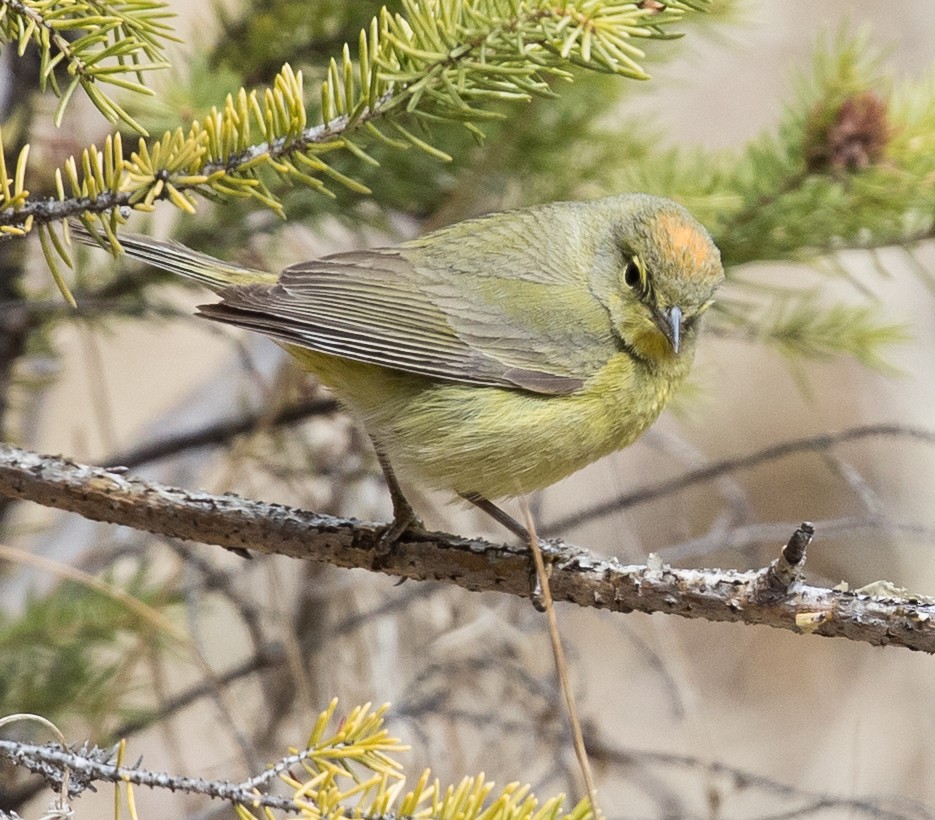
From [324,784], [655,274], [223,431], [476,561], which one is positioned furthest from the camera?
[223,431]

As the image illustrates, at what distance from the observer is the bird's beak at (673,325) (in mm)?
2648

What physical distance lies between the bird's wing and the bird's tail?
8 cm

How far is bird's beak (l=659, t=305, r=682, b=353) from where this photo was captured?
2.65 meters

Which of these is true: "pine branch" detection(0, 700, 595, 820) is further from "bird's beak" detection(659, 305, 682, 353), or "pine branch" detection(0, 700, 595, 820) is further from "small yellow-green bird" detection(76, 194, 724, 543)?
"bird's beak" detection(659, 305, 682, 353)

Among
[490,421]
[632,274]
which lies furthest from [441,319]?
[632,274]

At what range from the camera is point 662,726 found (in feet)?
19.9

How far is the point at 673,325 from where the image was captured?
105 inches

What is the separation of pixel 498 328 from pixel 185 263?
841 mm

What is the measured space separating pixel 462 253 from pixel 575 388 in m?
0.51

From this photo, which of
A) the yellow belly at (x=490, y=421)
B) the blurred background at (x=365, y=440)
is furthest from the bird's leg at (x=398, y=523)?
the blurred background at (x=365, y=440)

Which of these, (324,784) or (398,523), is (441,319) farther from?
(324,784)

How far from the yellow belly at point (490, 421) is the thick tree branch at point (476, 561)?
0.81 ft

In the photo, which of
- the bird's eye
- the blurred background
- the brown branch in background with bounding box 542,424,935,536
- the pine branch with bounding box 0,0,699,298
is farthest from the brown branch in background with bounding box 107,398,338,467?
the pine branch with bounding box 0,0,699,298

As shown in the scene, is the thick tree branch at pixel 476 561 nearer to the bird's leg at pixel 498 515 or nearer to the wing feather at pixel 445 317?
the bird's leg at pixel 498 515
